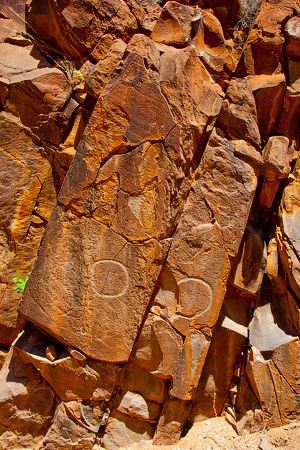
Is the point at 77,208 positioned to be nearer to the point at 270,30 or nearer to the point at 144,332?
the point at 144,332

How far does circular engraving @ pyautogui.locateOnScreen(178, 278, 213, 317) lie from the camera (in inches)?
129

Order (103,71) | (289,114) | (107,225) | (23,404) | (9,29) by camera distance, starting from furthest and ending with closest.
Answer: (9,29), (289,114), (103,71), (23,404), (107,225)

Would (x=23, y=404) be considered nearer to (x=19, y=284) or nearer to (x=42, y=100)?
(x=19, y=284)

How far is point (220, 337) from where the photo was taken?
362cm

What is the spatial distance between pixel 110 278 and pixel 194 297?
0.90m

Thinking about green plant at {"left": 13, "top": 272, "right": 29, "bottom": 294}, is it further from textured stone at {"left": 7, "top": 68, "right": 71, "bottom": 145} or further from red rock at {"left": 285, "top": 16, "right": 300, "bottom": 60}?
red rock at {"left": 285, "top": 16, "right": 300, "bottom": 60}

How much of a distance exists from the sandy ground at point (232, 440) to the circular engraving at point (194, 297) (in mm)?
1328

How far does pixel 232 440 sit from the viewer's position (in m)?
3.29

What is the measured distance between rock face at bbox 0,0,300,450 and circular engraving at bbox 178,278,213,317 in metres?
0.02

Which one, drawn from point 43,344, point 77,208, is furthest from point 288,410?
point 77,208

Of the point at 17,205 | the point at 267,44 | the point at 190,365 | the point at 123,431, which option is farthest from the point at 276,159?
the point at 123,431

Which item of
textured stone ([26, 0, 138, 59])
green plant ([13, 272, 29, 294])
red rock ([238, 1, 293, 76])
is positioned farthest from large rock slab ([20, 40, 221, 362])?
red rock ([238, 1, 293, 76])

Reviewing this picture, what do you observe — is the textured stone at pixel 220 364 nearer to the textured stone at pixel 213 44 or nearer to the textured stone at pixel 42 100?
the textured stone at pixel 213 44

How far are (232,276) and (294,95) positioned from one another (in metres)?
2.20
